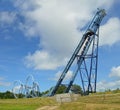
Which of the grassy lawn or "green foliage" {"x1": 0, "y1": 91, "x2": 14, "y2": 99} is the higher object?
"green foliage" {"x1": 0, "y1": 91, "x2": 14, "y2": 99}

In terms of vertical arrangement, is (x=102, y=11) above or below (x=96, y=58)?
above

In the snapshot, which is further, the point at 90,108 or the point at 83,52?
the point at 83,52

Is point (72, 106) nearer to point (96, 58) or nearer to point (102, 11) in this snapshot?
point (96, 58)

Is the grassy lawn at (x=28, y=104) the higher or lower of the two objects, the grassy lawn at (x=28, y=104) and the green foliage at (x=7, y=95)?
the lower

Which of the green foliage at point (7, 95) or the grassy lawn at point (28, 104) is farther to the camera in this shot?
the green foliage at point (7, 95)

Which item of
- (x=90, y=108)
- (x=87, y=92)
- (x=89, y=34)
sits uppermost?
(x=89, y=34)

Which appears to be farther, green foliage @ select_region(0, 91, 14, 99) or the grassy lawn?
green foliage @ select_region(0, 91, 14, 99)

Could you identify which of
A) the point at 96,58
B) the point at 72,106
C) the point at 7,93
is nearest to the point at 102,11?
the point at 96,58

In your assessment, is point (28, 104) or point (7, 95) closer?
point (28, 104)

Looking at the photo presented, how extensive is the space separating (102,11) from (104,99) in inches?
1521

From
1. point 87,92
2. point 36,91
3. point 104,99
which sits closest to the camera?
point 104,99

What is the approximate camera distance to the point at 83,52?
84.1 meters

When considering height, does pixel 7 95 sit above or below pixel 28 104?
above

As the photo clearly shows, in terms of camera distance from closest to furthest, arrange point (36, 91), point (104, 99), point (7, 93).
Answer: point (104, 99) → point (36, 91) → point (7, 93)
